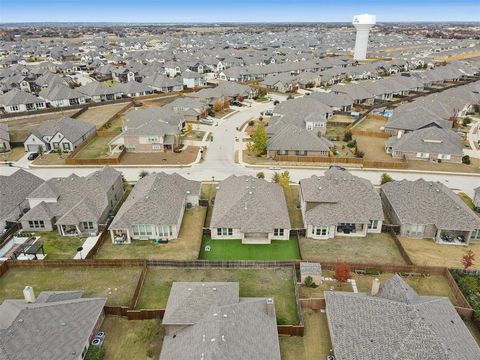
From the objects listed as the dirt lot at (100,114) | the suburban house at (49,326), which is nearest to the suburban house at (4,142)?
the dirt lot at (100,114)

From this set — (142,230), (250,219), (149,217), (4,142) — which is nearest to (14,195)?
(142,230)

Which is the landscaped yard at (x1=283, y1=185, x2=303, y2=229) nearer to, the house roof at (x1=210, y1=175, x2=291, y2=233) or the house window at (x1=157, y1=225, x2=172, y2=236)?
the house roof at (x1=210, y1=175, x2=291, y2=233)

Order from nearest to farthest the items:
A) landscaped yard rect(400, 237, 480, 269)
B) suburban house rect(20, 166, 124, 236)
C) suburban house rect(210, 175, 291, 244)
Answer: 1. landscaped yard rect(400, 237, 480, 269)
2. suburban house rect(210, 175, 291, 244)
3. suburban house rect(20, 166, 124, 236)

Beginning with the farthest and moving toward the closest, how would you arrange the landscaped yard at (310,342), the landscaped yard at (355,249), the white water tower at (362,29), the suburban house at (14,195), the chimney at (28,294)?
the white water tower at (362,29) < the suburban house at (14,195) < the landscaped yard at (355,249) < the chimney at (28,294) < the landscaped yard at (310,342)

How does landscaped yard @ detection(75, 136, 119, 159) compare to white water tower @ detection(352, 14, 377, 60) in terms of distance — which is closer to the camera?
landscaped yard @ detection(75, 136, 119, 159)

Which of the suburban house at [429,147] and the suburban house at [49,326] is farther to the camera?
the suburban house at [429,147]

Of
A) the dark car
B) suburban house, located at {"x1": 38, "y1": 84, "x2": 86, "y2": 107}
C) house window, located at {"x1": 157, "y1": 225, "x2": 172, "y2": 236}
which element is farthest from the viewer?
suburban house, located at {"x1": 38, "y1": 84, "x2": 86, "y2": 107}

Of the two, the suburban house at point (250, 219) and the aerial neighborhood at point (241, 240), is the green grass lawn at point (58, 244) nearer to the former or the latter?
the aerial neighborhood at point (241, 240)

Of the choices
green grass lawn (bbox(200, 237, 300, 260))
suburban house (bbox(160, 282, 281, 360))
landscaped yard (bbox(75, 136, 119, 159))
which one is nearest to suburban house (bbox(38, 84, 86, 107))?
landscaped yard (bbox(75, 136, 119, 159))
